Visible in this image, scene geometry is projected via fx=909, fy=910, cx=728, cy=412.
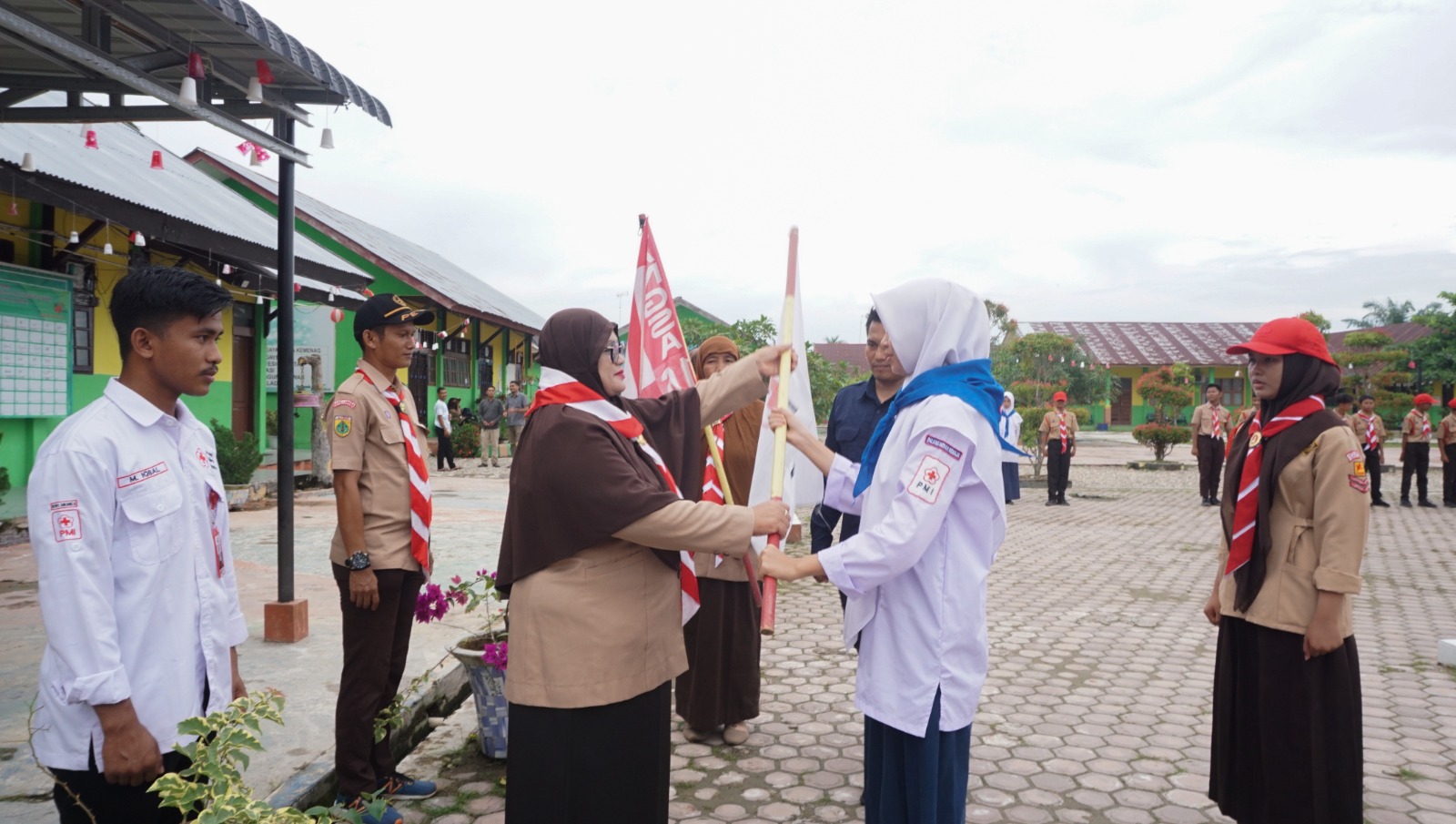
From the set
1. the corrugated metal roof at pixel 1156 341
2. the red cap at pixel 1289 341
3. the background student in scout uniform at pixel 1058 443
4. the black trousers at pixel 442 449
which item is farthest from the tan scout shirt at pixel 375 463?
the corrugated metal roof at pixel 1156 341

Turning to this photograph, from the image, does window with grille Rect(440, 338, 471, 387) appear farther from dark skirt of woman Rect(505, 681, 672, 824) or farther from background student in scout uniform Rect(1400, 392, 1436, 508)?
dark skirt of woman Rect(505, 681, 672, 824)

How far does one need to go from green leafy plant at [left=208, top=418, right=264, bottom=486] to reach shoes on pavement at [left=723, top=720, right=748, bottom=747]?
8518mm

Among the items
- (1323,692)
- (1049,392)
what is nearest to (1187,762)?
(1323,692)

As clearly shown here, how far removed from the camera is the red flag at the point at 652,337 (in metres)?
3.63

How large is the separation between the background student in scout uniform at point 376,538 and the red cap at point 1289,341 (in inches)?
120

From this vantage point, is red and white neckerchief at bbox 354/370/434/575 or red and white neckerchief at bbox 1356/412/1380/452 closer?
red and white neckerchief at bbox 354/370/434/575

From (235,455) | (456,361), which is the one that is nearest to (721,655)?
(235,455)

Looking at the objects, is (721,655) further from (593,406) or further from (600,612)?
(593,406)

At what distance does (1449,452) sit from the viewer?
14.3m

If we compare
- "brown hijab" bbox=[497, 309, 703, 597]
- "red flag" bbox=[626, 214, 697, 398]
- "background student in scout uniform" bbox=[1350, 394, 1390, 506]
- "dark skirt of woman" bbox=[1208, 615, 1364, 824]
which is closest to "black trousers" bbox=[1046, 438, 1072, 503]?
"background student in scout uniform" bbox=[1350, 394, 1390, 506]

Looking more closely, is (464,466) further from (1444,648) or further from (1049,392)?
(1444,648)

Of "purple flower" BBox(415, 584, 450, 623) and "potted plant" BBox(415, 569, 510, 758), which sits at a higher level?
"purple flower" BBox(415, 584, 450, 623)

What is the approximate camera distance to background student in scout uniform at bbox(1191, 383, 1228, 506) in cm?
1342

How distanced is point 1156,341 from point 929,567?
46917mm
